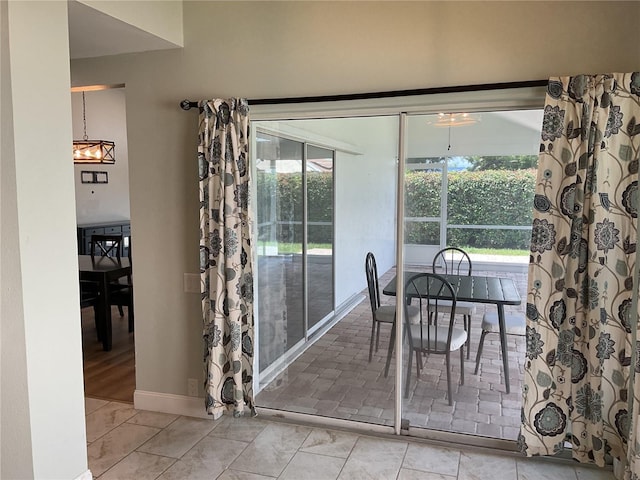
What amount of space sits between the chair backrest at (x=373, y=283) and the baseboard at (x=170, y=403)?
1.41m

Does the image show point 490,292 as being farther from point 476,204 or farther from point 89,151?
point 89,151

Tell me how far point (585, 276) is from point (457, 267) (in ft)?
2.37

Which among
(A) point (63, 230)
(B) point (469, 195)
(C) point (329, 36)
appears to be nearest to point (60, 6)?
(A) point (63, 230)

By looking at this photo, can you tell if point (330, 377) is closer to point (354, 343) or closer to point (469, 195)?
point (354, 343)

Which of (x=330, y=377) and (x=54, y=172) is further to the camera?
(x=330, y=377)

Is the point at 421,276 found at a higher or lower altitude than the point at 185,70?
lower

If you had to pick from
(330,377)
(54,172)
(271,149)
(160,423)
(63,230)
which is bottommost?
(160,423)

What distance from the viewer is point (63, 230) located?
248 cm

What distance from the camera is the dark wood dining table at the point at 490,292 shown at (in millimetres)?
3020

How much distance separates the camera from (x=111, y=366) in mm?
4535

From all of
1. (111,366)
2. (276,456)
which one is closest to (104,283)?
(111,366)

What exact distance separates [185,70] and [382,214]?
166 cm

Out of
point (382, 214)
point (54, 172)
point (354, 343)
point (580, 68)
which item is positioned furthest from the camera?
point (354, 343)

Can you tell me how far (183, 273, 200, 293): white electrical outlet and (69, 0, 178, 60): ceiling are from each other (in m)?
1.56
